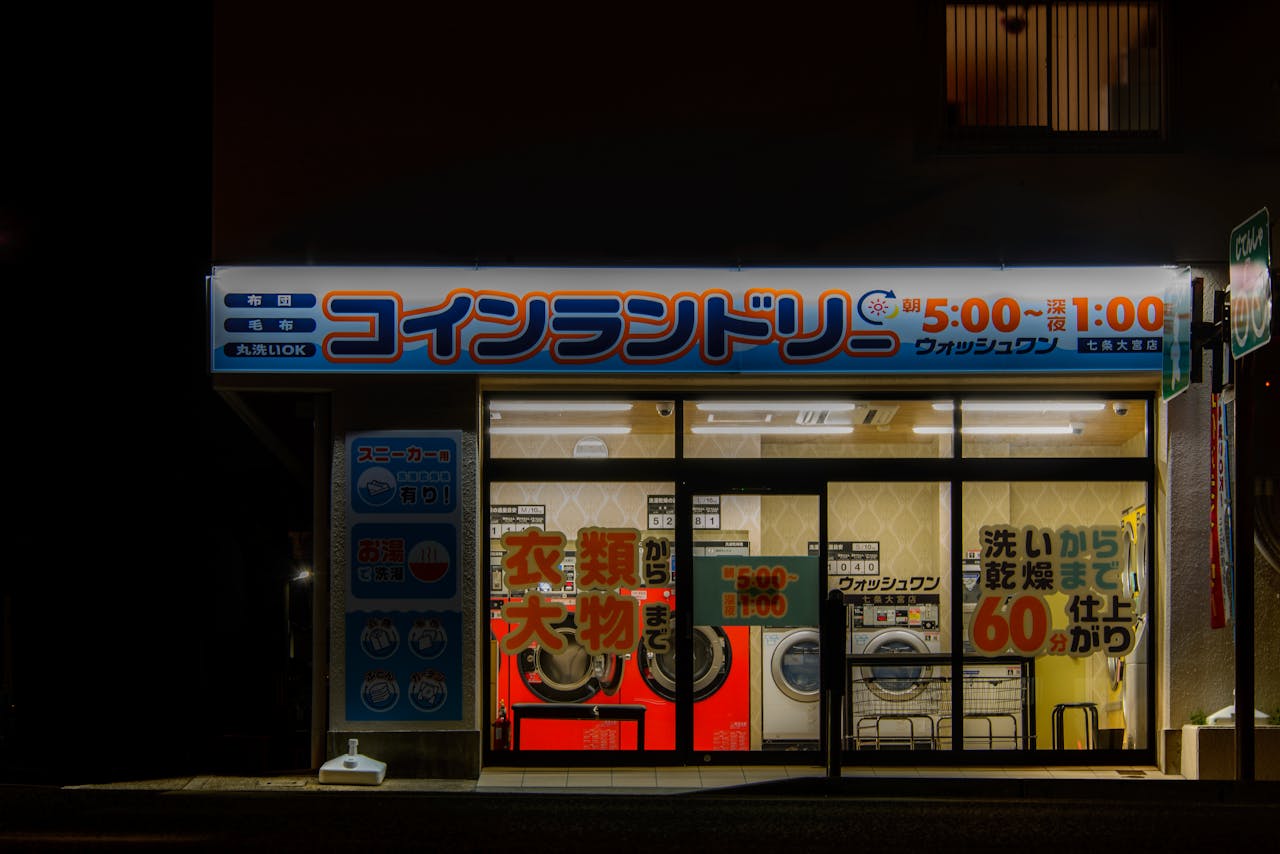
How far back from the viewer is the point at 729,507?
10.6 meters

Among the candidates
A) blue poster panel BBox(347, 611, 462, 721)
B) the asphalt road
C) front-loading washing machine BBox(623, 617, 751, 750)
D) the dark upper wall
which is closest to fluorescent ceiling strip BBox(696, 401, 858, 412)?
the dark upper wall

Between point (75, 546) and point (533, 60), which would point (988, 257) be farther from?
point (75, 546)

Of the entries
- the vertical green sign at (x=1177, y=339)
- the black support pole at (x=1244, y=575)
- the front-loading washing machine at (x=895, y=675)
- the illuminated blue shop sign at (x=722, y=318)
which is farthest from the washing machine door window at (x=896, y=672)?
the vertical green sign at (x=1177, y=339)

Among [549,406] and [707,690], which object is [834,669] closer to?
[707,690]

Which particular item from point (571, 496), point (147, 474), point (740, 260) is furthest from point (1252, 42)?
point (147, 474)

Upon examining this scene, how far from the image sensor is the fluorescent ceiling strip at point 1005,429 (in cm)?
1057

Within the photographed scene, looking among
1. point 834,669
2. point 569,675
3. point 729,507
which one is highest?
point 729,507

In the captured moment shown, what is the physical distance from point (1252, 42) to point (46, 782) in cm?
1204

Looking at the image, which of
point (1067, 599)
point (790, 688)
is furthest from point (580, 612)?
point (1067, 599)

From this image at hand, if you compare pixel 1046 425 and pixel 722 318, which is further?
pixel 1046 425

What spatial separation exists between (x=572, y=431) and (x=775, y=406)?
70.9 inches

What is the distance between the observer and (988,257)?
10195mm

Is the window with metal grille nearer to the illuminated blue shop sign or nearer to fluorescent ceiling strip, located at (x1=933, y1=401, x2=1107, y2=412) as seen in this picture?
the illuminated blue shop sign

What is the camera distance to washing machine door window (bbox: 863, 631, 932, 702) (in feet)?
34.8
